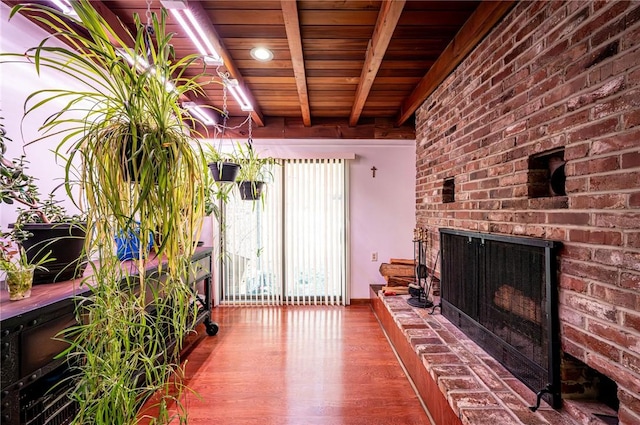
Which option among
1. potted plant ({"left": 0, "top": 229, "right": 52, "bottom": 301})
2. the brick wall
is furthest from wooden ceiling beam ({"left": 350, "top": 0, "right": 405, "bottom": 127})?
potted plant ({"left": 0, "top": 229, "right": 52, "bottom": 301})

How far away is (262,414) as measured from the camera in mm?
1846

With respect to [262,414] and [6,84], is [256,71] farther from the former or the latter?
[262,414]

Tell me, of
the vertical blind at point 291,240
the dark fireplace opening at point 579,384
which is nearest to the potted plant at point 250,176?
the vertical blind at point 291,240

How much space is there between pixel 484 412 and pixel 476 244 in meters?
0.97

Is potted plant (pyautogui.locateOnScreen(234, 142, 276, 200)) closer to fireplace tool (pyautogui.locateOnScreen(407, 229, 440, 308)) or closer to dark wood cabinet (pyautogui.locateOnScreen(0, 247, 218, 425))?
dark wood cabinet (pyautogui.locateOnScreen(0, 247, 218, 425))

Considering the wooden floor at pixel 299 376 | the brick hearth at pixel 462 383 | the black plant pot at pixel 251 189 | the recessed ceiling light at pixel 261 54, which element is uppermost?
the recessed ceiling light at pixel 261 54

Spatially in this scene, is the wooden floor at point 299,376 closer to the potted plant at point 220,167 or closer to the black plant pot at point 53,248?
the black plant pot at point 53,248

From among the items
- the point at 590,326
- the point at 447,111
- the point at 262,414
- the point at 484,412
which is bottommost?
the point at 262,414

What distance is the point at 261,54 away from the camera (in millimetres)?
2209

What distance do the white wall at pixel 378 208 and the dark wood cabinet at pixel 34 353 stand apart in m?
2.92

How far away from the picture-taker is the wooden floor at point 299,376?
184cm

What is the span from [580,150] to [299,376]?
219 cm

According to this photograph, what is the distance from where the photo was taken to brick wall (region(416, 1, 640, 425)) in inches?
40.0

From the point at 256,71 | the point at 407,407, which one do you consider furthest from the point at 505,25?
the point at 407,407
